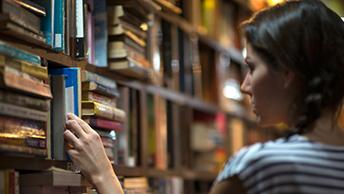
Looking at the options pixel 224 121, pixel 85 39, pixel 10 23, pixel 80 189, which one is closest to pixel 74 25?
pixel 85 39

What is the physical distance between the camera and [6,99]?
1.57 m

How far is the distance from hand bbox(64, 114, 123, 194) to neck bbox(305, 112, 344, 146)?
635mm

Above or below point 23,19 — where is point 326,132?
below

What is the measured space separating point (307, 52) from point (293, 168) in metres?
0.24

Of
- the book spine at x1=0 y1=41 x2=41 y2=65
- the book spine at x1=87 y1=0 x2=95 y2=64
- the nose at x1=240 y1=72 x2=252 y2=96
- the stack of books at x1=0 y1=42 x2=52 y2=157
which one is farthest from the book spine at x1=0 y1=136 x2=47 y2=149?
the nose at x1=240 y1=72 x2=252 y2=96

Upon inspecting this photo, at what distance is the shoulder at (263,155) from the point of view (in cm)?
125

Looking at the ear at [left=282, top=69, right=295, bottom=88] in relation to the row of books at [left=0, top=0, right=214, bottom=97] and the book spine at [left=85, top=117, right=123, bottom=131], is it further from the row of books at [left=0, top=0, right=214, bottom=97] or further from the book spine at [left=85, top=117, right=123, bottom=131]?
the book spine at [left=85, top=117, right=123, bottom=131]

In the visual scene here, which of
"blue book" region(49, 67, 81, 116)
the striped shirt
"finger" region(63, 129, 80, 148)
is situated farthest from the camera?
"blue book" region(49, 67, 81, 116)

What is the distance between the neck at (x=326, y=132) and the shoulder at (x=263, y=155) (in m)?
0.04

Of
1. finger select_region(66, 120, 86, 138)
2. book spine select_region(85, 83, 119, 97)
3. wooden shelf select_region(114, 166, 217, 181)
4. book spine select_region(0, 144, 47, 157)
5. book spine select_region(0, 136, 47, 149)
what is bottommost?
wooden shelf select_region(114, 166, 217, 181)

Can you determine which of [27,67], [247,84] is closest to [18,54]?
[27,67]

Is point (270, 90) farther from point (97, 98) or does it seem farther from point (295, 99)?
point (97, 98)

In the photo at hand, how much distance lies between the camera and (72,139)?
1.82m

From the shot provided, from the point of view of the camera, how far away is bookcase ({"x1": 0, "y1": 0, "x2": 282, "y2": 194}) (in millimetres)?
1654
